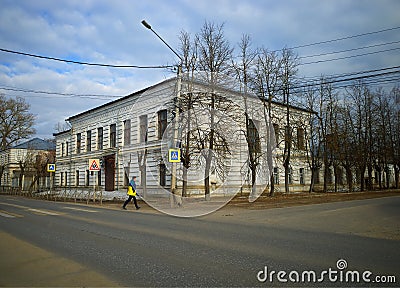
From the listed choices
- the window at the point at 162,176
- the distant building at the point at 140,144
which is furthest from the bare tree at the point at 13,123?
the window at the point at 162,176

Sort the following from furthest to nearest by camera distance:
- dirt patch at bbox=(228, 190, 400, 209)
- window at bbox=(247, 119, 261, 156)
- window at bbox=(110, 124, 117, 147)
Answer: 1. window at bbox=(110, 124, 117, 147)
2. window at bbox=(247, 119, 261, 156)
3. dirt patch at bbox=(228, 190, 400, 209)

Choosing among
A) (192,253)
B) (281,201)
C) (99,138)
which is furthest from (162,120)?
(192,253)

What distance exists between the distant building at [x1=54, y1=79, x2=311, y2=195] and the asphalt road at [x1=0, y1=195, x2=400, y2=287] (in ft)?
33.8

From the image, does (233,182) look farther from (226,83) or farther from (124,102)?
(124,102)

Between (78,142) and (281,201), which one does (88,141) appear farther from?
(281,201)

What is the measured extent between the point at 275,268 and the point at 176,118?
14.6 metres

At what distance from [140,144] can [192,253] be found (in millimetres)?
25639

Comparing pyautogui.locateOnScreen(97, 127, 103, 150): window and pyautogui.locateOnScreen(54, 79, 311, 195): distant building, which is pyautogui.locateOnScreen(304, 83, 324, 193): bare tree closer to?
pyautogui.locateOnScreen(54, 79, 311, 195): distant building

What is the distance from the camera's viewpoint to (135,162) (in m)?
32.9

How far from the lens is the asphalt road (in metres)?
5.74

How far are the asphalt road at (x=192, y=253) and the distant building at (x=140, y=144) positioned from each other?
10.3 m

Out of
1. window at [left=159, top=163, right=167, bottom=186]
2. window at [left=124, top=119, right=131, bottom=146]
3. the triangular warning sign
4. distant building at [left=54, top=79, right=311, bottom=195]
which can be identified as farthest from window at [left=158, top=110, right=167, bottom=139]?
the triangular warning sign

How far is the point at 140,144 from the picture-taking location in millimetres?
32406

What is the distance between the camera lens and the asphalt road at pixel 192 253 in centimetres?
574
